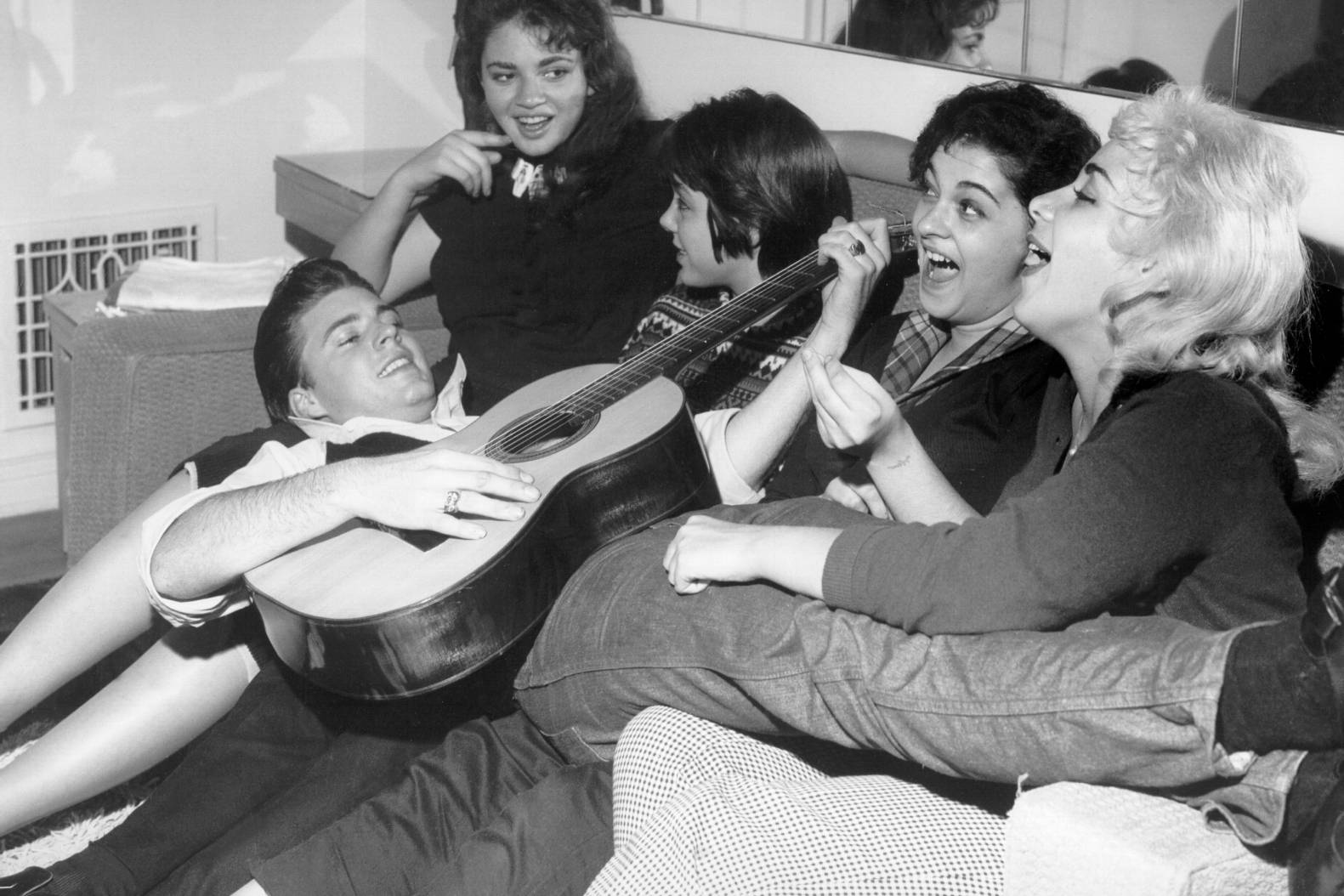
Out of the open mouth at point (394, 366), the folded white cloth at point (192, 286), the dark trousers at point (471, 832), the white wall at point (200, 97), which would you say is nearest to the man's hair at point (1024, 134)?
the open mouth at point (394, 366)

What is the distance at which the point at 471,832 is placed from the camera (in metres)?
1.47

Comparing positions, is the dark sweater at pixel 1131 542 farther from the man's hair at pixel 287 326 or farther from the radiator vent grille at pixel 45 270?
the radiator vent grille at pixel 45 270

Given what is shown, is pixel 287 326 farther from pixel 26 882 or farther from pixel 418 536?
pixel 26 882

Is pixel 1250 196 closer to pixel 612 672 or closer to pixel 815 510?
pixel 815 510

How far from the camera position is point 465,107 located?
2.54 m

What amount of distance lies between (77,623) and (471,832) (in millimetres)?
716

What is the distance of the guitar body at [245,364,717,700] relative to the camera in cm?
145

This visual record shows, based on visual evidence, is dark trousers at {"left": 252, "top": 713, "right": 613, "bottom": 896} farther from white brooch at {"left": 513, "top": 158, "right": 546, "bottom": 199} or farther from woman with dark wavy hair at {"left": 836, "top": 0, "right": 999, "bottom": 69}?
woman with dark wavy hair at {"left": 836, "top": 0, "right": 999, "bottom": 69}

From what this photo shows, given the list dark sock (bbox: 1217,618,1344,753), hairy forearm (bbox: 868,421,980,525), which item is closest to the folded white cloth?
hairy forearm (bbox: 868,421,980,525)

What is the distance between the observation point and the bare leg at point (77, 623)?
1844 millimetres

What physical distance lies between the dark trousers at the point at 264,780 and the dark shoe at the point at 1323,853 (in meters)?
0.88

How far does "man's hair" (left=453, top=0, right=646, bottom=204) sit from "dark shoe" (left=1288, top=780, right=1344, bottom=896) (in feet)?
5.27

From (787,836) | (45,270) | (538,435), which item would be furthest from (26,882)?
(45,270)

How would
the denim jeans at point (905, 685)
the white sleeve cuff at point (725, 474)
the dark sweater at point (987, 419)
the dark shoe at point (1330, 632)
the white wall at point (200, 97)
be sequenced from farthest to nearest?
the white wall at point (200, 97), the white sleeve cuff at point (725, 474), the dark sweater at point (987, 419), the denim jeans at point (905, 685), the dark shoe at point (1330, 632)
